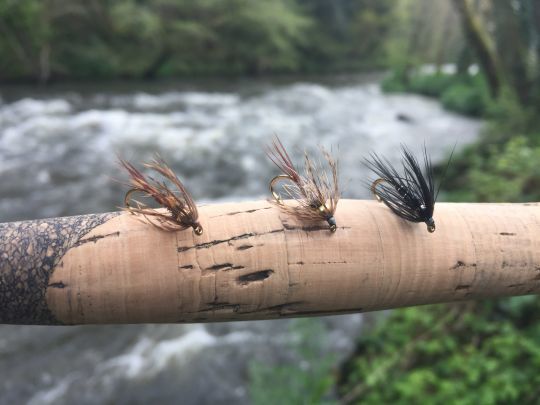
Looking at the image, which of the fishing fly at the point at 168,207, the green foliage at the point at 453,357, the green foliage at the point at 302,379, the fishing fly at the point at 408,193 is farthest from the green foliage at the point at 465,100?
the fishing fly at the point at 168,207

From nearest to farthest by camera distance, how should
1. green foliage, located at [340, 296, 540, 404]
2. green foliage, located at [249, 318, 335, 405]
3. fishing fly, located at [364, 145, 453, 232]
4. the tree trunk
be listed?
fishing fly, located at [364, 145, 453, 232]
green foliage, located at [340, 296, 540, 404]
green foliage, located at [249, 318, 335, 405]
the tree trunk

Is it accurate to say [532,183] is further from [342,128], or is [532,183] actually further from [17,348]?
[342,128]

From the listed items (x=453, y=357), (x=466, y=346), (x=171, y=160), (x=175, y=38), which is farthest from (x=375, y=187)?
(x=175, y=38)

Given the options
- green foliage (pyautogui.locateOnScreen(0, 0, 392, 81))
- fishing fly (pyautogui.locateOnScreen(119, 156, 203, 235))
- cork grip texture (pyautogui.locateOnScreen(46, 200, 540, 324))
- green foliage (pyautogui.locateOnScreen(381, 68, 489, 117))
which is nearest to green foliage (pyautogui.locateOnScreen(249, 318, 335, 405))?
cork grip texture (pyautogui.locateOnScreen(46, 200, 540, 324))

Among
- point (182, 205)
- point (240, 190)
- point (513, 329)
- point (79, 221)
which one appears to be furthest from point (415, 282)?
point (240, 190)

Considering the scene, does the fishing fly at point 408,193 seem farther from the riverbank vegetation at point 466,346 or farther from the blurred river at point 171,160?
the riverbank vegetation at point 466,346

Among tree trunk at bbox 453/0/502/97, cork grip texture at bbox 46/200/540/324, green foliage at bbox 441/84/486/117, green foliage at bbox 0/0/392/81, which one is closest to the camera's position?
cork grip texture at bbox 46/200/540/324

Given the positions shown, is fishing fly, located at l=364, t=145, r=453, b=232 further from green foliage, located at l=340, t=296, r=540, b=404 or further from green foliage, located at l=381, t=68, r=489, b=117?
green foliage, located at l=381, t=68, r=489, b=117
